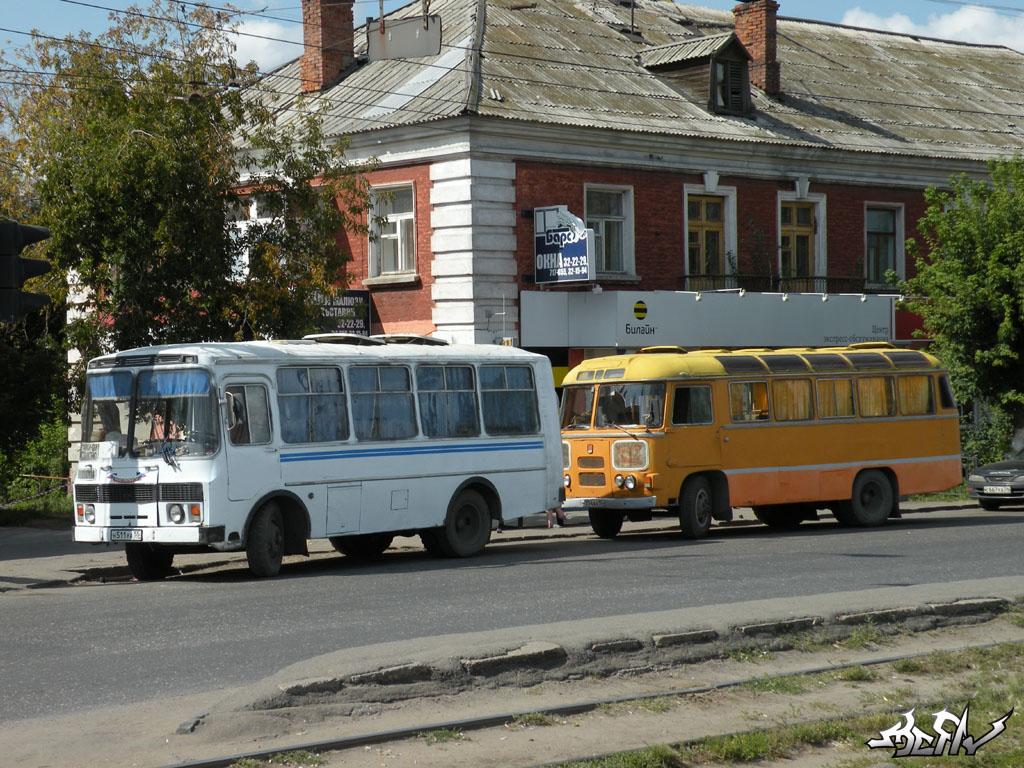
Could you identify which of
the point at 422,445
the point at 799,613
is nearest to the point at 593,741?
the point at 799,613

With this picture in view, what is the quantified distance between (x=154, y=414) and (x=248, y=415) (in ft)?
3.54

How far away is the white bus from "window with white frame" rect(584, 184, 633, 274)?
11392 mm

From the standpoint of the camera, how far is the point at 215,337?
24234 mm

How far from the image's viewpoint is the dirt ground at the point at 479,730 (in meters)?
8.55

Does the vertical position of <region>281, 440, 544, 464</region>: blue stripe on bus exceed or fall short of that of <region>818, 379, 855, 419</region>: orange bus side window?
it falls short

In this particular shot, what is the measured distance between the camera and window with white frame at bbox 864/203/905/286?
37.8 meters

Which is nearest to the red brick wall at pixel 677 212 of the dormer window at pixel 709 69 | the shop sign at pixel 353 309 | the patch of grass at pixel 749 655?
the dormer window at pixel 709 69

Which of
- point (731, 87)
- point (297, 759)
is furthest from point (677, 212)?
point (297, 759)

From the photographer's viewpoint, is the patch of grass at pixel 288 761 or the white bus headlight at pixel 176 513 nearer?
the patch of grass at pixel 288 761

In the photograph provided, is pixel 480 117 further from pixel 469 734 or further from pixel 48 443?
pixel 469 734

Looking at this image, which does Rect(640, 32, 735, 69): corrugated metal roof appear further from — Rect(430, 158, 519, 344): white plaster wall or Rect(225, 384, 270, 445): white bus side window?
Rect(225, 384, 270, 445): white bus side window

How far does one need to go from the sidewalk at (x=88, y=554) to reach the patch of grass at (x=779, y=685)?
976cm

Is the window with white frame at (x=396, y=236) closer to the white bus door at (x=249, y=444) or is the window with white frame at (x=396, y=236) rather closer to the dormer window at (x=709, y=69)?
the dormer window at (x=709, y=69)

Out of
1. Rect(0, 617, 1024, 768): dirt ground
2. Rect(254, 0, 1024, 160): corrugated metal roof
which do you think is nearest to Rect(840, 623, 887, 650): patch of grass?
Rect(0, 617, 1024, 768): dirt ground
